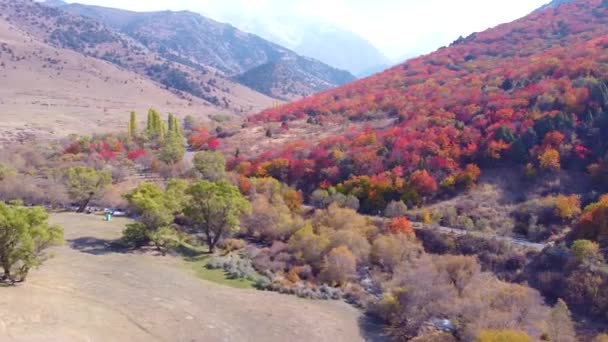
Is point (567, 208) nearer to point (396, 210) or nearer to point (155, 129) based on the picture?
point (396, 210)

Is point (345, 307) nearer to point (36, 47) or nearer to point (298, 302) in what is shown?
point (298, 302)

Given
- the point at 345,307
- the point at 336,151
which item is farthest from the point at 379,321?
the point at 336,151

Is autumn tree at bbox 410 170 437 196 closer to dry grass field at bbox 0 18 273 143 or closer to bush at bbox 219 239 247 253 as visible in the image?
bush at bbox 219 239 247 253

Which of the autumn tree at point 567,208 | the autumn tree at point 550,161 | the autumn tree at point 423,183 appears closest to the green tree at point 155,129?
the autumn tree at point 423,183

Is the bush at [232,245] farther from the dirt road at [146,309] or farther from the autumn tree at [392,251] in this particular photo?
the autumn tree at [392,251]

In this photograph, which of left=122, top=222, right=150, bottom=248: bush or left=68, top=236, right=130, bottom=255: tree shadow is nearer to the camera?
left=68, top=236, right=130, bottom=255: tree shadow

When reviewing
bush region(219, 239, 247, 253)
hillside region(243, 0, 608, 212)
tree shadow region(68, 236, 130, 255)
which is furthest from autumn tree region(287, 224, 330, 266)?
tree shadow region(68, 236, 130, 255)
